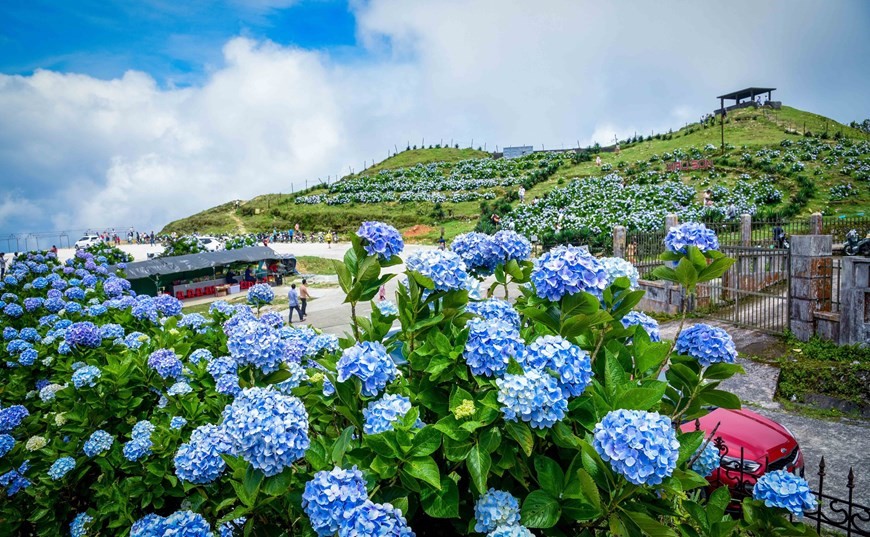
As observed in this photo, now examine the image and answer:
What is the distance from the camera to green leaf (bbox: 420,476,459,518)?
1904 millimetres

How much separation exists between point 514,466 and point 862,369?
918cm

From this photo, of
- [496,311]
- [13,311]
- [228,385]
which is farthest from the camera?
[13,311]

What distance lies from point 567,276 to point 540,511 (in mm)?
909

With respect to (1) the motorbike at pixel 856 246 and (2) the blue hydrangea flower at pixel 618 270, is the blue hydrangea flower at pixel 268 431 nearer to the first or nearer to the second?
(2) the blue hydrangea flower at pixel 618 270

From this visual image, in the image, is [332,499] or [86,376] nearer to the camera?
[332,499]

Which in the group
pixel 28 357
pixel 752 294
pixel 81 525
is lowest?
pixel 752 294

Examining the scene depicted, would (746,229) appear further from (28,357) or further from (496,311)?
(28,357)

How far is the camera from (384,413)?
194cm

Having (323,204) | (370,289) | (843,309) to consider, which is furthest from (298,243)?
(370,289)

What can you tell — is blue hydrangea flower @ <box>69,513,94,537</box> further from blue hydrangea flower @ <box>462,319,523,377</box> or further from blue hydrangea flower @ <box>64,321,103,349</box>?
blue hydrangea flower @ <box>462,319,523,377</box>

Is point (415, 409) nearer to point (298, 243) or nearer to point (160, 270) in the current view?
point (160, 270)

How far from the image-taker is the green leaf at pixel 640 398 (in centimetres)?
193

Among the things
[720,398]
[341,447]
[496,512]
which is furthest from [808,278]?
[341,447]

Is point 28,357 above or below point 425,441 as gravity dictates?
below
